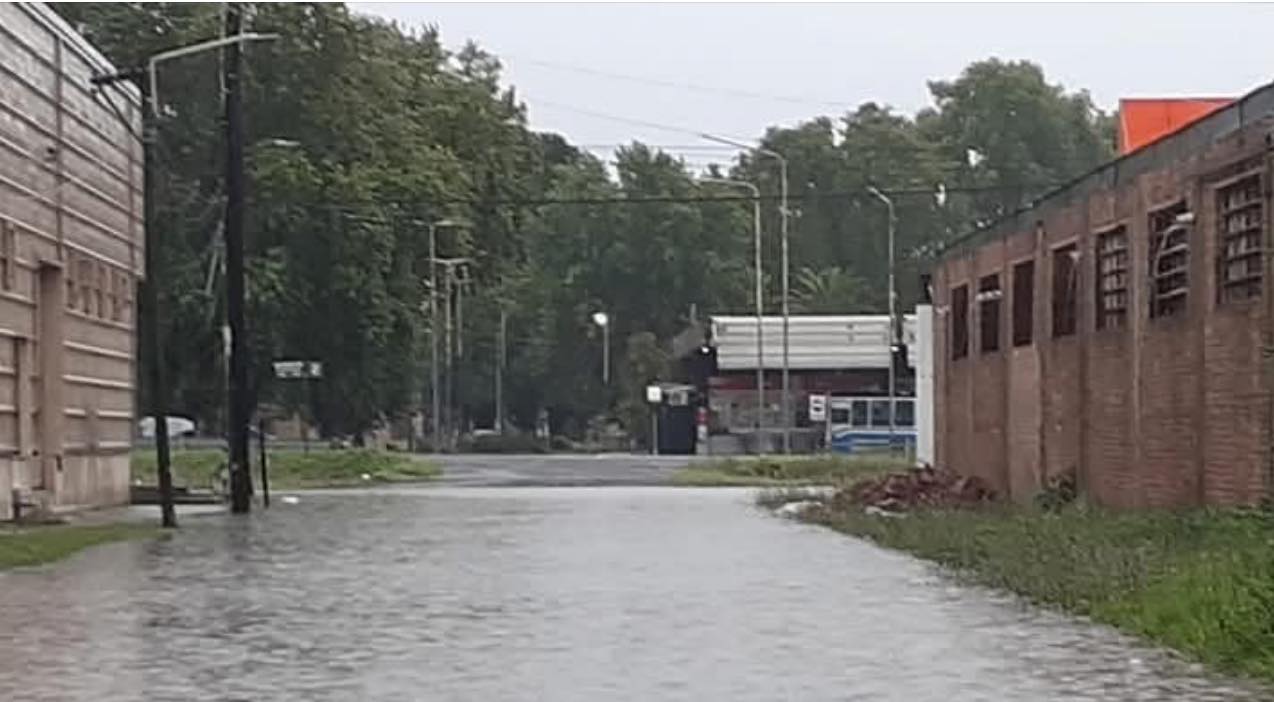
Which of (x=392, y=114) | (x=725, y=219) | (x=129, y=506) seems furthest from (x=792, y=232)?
(x=129, y=506)

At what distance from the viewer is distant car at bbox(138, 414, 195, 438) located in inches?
2325

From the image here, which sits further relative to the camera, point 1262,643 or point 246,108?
point 246,108

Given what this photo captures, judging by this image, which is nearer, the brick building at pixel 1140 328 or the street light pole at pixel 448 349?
the brick building at pixel 1140 328

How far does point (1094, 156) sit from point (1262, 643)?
9522 cm

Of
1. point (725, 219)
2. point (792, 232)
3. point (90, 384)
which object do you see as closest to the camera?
point (90, 384)

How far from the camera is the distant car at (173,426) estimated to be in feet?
194

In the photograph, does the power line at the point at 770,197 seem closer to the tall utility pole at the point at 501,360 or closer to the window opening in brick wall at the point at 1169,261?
the tall utility pole at the point at 501,360

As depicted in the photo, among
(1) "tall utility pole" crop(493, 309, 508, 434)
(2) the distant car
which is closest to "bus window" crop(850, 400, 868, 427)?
(2) the distant car

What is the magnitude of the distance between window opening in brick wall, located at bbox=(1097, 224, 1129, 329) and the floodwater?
15.4 feet

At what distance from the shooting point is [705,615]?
21.4 m

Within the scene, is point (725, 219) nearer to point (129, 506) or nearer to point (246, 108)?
point (246, 108)

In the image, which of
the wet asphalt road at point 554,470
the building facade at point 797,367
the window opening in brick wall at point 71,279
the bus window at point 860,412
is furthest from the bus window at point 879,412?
the window opening in brick wall at point 71,279

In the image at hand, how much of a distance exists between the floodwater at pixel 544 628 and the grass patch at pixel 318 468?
30.9m

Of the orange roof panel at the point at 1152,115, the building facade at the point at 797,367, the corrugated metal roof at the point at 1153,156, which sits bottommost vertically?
the building facade at the point at 797,367
